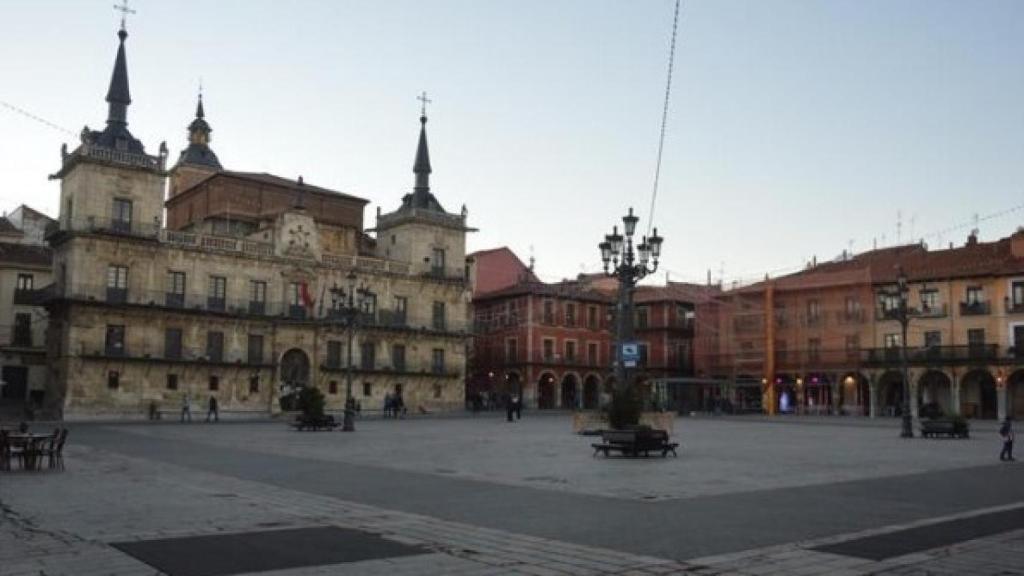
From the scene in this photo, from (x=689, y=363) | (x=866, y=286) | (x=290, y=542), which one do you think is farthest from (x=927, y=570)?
(x=689, y=363)

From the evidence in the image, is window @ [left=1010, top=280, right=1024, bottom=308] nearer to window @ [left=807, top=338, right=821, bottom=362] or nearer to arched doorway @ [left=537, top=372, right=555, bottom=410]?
window @ [left=807, top=338, right=821, bottom=362]

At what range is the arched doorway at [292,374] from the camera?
182 feet

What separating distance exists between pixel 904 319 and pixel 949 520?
24.4 meters

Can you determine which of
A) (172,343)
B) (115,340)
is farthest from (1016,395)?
(115,340)

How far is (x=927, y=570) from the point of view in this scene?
8.02 m

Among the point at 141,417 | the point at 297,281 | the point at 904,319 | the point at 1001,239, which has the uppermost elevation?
the point at 1001,239

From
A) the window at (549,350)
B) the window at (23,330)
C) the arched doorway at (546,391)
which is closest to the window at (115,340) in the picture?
the window at (23,330)

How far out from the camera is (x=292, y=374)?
56438 mm

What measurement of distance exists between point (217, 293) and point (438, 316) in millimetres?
15759

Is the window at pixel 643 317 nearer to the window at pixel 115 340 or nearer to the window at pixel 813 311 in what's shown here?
the window at pixel 813 311

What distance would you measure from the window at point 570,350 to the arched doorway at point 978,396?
28894 millimetres

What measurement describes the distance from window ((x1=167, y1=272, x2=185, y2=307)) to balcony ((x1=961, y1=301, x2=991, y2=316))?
47723 millimetres

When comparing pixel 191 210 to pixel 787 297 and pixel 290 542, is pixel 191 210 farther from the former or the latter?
pixel 290 542

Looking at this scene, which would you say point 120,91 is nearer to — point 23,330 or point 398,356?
point 23,330
